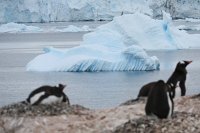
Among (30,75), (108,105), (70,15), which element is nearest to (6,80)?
(30,75)

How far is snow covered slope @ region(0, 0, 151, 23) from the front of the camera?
89.2 meters

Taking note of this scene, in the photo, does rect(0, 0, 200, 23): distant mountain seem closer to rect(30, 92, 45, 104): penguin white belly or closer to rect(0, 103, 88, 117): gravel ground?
rect(30, 92, 45, 104): penguin white belly

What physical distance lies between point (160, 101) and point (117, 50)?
33.0 m

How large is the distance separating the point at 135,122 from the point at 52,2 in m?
85.0

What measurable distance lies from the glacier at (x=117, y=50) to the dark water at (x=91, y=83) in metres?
0.71

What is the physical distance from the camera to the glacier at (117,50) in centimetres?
3522

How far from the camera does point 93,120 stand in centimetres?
837

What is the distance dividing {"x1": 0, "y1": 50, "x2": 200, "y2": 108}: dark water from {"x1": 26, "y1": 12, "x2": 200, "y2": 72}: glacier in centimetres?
71

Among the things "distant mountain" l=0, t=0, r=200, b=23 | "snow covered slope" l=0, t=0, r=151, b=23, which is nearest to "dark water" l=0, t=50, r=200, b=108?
"snow covered slope" l=0, t=0, r=151, b=23

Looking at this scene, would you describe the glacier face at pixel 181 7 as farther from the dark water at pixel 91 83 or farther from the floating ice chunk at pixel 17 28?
the dark water at pixel 91 83

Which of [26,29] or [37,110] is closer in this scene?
[37,110]

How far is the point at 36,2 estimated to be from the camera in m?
89.2

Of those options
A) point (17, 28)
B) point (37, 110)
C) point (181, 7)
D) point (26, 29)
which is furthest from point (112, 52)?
point (181, 7)

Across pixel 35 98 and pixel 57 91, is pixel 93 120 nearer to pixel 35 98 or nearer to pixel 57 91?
pixel 57 91
